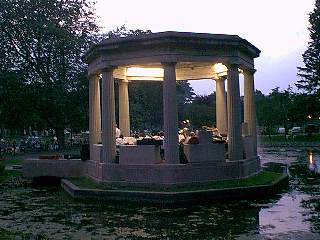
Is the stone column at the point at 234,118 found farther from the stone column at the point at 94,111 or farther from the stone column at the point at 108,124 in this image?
the stone column at the point at 94,111

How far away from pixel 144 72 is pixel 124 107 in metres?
2.29

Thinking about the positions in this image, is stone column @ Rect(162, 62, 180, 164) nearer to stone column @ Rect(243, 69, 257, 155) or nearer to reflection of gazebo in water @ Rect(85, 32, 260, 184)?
reflection of gazebo in water @ Rect(85, 32, 260, 184)

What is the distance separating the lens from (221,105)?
28.3 meters

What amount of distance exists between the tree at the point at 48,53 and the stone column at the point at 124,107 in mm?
15392

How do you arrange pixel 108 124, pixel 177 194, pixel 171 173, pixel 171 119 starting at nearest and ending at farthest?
pixel 177 194 < pixel 171 173 < pixel 171 119 < pixel 108 124

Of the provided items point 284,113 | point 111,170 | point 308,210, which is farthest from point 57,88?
point 284,113

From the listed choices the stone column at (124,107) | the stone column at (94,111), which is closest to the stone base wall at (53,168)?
the stone column at (94,111)

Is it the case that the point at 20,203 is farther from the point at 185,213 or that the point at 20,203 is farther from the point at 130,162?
the point at 185,213

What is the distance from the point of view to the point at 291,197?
60.2 ft

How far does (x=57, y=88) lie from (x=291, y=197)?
29106 mm

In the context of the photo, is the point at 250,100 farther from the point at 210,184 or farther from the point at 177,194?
the point at 177,194

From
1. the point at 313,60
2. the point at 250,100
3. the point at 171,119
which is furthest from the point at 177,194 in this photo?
the point at 313,60

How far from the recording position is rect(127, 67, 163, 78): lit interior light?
1062 inches

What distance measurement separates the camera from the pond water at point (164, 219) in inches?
496
